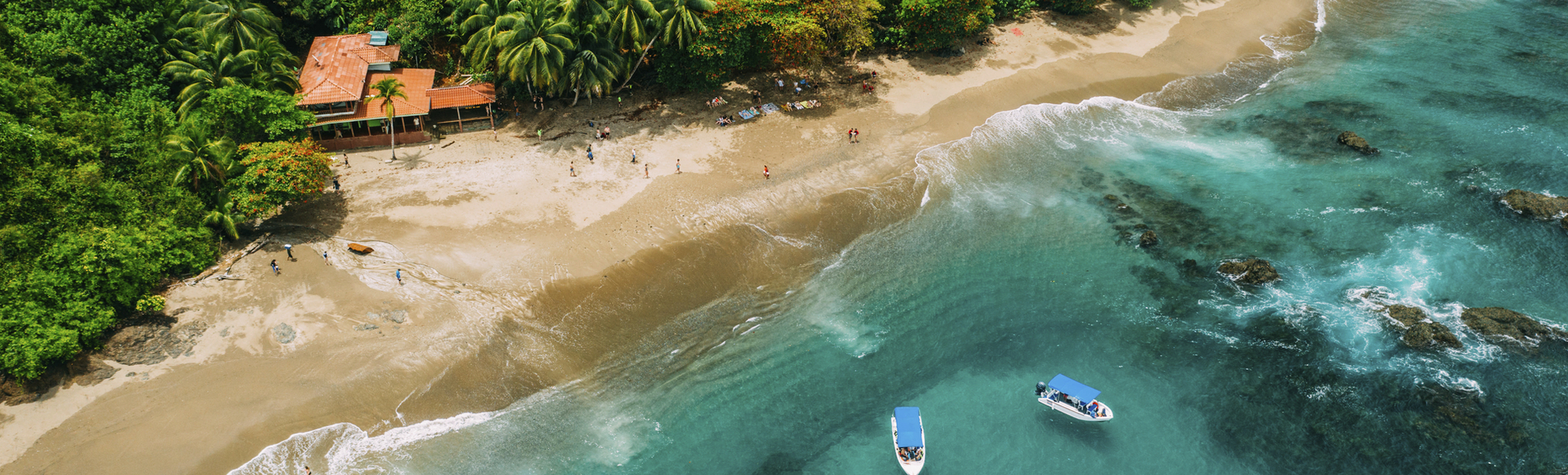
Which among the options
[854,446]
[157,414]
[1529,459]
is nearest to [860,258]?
[854,446]

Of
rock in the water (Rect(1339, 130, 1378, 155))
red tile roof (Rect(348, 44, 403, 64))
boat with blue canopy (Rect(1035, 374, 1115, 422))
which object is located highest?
red tile roof (Rect(348, 44, 403, 64))

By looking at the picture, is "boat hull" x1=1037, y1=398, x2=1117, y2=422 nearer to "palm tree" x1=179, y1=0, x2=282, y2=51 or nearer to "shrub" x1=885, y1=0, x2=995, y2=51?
"shrub" x1=885, y1=0, x2=995, y2=51

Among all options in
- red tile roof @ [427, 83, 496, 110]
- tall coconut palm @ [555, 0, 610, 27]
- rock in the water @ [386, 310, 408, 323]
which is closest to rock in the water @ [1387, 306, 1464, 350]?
tall coconut palm @ [555, 0, 610, 27]

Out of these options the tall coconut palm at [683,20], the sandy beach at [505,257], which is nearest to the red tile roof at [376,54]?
the sandy beach at [505,257]

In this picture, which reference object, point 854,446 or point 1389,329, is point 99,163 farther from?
point 1389,329

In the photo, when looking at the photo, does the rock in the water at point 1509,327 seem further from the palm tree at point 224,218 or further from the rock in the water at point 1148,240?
the palm tree at point 224,218

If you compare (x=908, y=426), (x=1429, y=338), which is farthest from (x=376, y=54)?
(x=1429, y=338)
